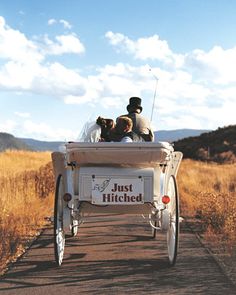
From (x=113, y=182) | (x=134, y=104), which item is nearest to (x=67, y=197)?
(x=113, y=182)

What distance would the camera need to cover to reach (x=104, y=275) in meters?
7.17

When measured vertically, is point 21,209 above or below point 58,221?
below

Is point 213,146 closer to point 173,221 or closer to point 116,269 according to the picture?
point 173,221

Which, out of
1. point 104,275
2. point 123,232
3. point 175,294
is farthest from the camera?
point 123,232

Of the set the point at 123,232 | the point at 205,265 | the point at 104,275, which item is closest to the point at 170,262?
the point at 205,265

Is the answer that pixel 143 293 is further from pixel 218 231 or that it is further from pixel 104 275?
pixel 218 231

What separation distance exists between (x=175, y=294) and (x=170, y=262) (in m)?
1.50

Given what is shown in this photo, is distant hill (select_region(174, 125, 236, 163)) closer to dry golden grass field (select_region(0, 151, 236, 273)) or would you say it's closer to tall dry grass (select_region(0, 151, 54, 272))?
tall dry grass (select_region(0, 151, 54, 272))

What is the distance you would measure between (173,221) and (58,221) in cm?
156

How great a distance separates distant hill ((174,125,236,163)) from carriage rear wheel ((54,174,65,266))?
38.4m

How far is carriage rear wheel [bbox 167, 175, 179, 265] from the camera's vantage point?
7.58 metres

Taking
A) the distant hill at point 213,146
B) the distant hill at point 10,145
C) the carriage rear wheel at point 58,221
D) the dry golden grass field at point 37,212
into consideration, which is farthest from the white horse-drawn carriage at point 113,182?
the distant hill at point 213,146

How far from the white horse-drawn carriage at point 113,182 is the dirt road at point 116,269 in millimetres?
341

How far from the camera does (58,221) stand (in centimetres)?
774
